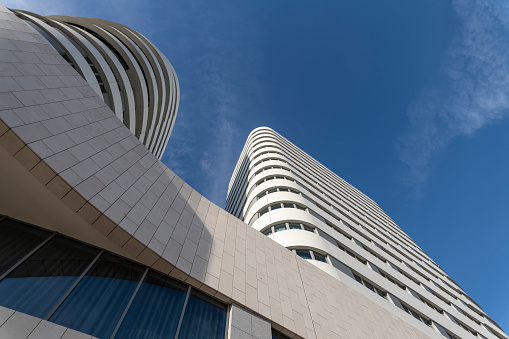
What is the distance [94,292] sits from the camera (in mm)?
6734

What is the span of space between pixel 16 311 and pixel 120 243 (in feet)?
9.17

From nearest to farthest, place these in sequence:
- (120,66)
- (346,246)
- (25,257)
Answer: (25,257) → (120,66) → (346,246)

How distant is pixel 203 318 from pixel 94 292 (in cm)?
309

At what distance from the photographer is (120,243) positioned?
7.79m

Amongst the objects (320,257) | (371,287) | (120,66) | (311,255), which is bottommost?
(371,287)

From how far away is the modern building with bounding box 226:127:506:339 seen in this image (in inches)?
744

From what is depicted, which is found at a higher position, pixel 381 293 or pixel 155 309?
pixel 381 293

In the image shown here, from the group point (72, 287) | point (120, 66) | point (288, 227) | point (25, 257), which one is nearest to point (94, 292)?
point (72, 287)

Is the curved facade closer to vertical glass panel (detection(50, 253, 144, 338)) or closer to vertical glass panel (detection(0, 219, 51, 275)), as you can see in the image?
vertical glass panel (detection(0, 219, 51, 275))

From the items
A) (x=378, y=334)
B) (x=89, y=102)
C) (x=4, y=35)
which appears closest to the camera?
(x=4, y=35)

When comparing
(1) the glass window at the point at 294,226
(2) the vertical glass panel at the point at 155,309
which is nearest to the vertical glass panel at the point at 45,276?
(2) the vertical glass panel at the point at 155,309

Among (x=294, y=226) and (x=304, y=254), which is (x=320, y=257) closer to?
(x=304, y=254)

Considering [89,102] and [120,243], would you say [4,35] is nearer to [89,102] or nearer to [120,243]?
[89,102]

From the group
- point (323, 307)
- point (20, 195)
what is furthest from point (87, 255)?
point (323, 307)
